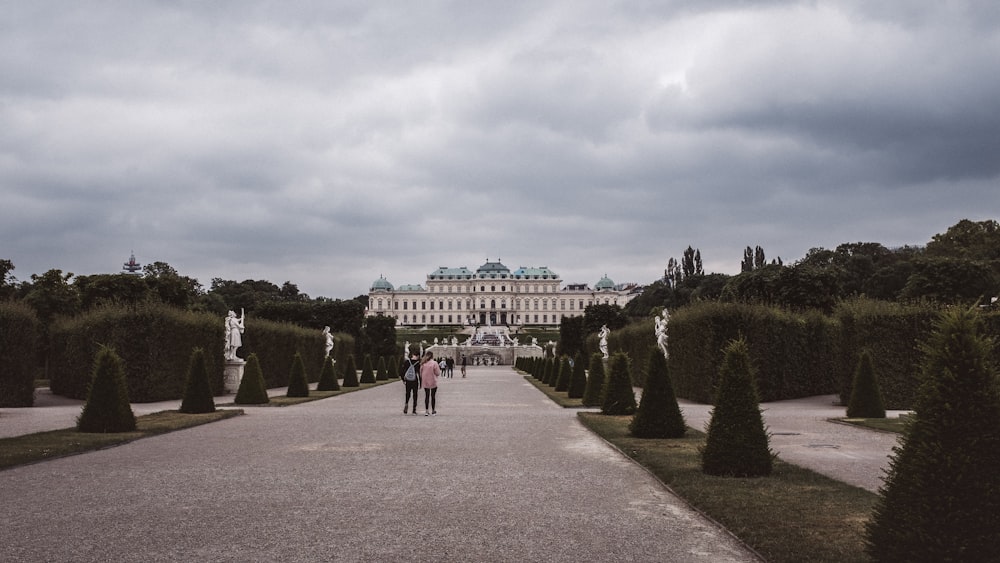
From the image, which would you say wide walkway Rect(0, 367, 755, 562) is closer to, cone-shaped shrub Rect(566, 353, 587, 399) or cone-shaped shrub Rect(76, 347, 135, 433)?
cone-shaped shrub Rect(76, 347, 135, 433)

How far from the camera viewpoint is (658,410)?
12523 mm

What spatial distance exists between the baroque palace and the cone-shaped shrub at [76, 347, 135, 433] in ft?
503

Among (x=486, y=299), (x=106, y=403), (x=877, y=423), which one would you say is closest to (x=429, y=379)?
(x=106, y=403)

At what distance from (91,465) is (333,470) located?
3150mm

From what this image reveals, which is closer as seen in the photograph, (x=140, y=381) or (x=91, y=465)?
(x=91, y=465)

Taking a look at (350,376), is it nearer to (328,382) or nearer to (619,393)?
(328,382)

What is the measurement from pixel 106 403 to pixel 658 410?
31.2 feet

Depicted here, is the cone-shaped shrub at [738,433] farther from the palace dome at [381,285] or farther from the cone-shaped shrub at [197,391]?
the palace dome at [381,285]

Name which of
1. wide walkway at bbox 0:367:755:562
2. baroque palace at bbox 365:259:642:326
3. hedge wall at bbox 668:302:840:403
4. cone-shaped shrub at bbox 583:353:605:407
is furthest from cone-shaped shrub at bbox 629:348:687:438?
baroque palace at bbox 365:259:642:326

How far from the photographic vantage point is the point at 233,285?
331ft

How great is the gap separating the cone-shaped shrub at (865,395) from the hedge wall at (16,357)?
21769mm

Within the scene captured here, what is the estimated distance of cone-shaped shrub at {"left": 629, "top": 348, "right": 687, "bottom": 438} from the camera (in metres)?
12.5

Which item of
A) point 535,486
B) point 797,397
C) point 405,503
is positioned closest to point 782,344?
point 797,397

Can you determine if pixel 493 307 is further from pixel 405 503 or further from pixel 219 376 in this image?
pixel 405 503
